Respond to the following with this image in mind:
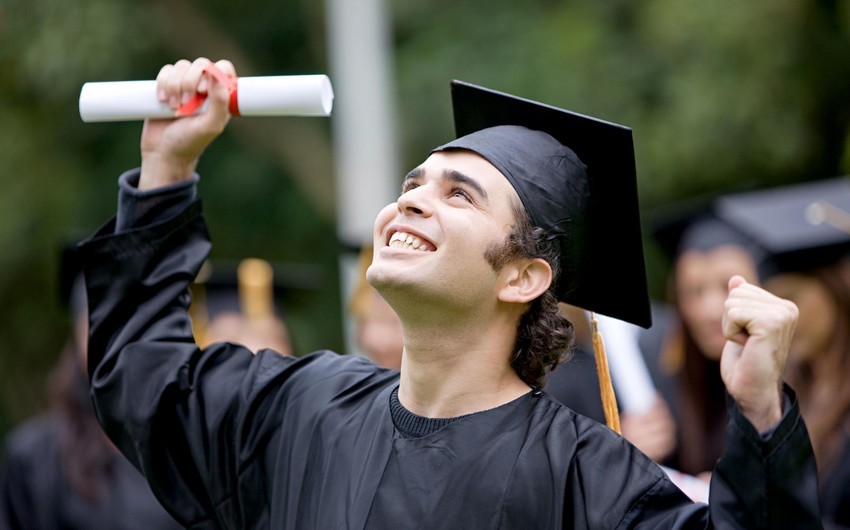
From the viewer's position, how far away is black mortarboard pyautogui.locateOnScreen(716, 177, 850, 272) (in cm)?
562

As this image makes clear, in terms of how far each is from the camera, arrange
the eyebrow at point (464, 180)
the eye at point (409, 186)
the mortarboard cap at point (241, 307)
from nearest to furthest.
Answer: the eyebrow at point (464, 180) → the eye at point (409, 186) → the mortarboard cap at point (241, 307)

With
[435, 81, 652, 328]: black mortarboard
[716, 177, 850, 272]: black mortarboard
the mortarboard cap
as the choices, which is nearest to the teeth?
[435, 81, 652, 328]: black mortarboard

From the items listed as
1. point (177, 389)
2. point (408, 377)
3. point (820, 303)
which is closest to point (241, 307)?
point (820, 303)

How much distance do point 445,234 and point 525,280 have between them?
0.86 feet

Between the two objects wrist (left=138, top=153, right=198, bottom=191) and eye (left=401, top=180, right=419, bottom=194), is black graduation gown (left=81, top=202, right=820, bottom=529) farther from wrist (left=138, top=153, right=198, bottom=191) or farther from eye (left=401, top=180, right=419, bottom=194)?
eye (left=401, top=180, right=419, bottom=194)

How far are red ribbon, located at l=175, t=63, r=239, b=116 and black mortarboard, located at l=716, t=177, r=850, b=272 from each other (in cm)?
312

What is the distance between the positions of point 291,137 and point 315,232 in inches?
46.6

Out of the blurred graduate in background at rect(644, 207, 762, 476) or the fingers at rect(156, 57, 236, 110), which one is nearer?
the fingers at rect(156, 57, 236, 110)

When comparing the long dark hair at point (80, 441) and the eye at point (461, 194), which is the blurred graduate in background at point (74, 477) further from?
the eye at point (461, 194)

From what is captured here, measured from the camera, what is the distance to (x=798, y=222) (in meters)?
5.91

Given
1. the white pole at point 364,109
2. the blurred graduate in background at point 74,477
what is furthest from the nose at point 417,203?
the white pole at point 364,109

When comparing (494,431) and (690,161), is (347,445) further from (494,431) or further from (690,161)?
(690,161)

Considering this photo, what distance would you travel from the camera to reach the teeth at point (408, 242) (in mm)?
3055

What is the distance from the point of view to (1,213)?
1252 centimetres
